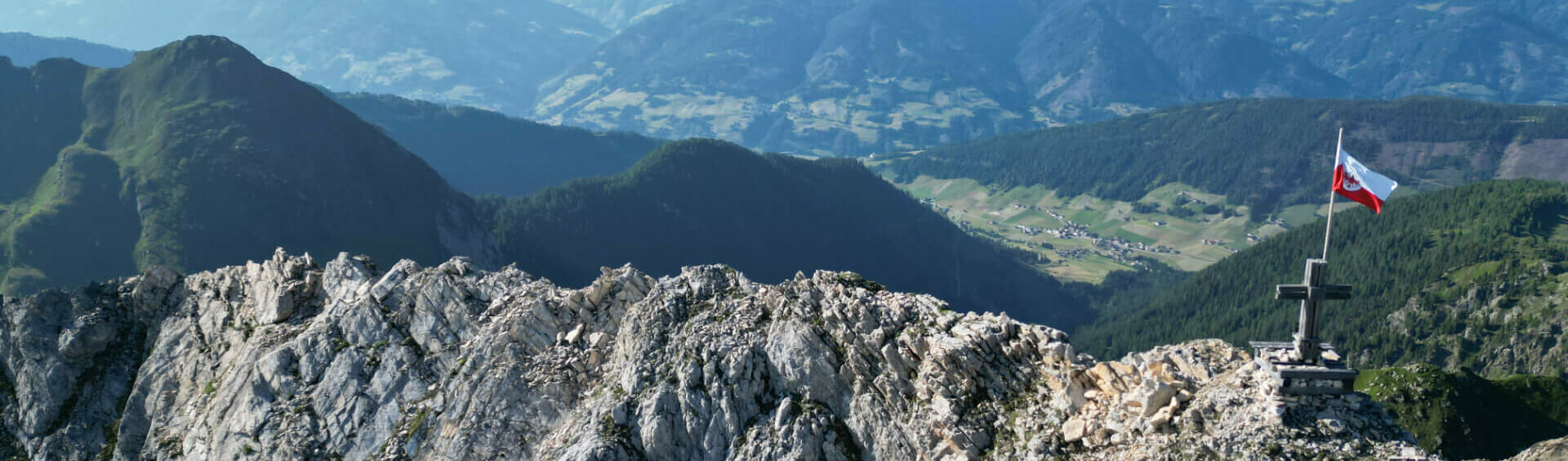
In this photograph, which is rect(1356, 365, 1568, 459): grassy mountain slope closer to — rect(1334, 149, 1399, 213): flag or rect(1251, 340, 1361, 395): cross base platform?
rect(1334, 149, 1399, 213): flag

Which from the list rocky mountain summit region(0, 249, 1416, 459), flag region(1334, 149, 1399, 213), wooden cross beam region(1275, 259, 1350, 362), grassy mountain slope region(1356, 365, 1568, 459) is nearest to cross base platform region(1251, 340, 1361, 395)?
wooden cross beam region(1275, 259, 1350, 362)

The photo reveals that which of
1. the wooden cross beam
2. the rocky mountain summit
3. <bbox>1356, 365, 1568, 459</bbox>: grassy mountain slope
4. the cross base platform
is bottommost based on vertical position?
<bbox>1356, 365, 1568, 459</bbox>: grassy mountain slope

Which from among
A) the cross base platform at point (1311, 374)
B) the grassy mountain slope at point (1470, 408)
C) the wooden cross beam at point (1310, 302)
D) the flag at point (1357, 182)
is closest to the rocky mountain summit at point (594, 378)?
the cross base platform at point (1311, 374)

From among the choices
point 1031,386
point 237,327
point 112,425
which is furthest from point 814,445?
point 112,425

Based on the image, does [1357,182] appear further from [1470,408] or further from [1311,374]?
[1470,408]

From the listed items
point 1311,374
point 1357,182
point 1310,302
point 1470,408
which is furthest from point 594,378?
point 1470,408

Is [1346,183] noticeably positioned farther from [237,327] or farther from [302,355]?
[237,327]

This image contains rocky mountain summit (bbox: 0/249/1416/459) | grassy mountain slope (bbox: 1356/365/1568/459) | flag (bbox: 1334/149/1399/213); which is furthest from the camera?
grassy mountain slope (bbox: 1356/365/1568/459)
